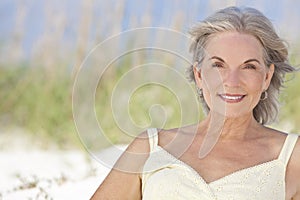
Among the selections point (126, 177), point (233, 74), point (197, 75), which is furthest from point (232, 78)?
point (126, 177)

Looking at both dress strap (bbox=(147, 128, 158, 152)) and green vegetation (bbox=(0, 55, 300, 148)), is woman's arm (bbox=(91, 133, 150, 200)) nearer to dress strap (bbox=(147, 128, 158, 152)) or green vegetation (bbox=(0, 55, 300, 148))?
dress strap (bbox=(147, 128, 158, 152))

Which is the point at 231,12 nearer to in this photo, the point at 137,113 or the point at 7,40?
the point at 137,113

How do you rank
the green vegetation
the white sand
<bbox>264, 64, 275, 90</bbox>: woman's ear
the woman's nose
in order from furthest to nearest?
the green vegetation, the white sand, <bbox>264, 64, 275, 90</bbox>: woman's ear, the woman's nose

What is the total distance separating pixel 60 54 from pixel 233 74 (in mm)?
2078

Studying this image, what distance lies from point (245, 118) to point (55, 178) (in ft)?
4.67

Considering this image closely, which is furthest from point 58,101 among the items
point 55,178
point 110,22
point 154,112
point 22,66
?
point 154,112

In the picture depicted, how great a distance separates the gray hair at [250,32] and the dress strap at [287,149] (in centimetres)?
19

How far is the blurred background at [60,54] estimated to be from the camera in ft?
13.2

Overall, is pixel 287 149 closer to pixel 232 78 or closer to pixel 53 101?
pixel 232 78

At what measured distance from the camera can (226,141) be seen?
235 centimetres

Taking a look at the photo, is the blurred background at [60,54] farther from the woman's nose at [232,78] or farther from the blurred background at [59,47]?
the woman's nose at [232,78]

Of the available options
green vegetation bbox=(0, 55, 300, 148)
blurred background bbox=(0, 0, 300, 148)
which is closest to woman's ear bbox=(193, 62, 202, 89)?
green vegetation bbox=(0, 55, 300, 148)

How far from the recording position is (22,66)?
424cm

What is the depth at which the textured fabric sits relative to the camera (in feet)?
7.21
